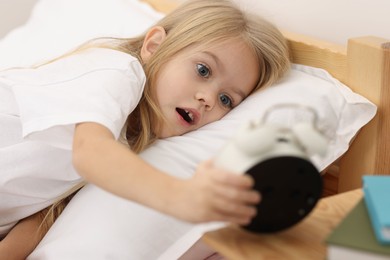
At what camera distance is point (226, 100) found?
1.18m

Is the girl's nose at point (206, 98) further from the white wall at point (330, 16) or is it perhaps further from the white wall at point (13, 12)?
the white wall at point (13, 12)

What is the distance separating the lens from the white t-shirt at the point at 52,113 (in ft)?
3.11

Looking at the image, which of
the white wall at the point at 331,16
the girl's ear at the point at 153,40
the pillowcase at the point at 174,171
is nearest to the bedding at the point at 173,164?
the pillowcase at the point at 174,171

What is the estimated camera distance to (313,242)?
2.26ft

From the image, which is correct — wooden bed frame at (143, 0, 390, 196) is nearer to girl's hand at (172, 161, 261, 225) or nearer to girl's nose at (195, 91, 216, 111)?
girl's nose at (195, 91, 216, 111)

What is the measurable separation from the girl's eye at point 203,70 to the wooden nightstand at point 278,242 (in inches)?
18.1

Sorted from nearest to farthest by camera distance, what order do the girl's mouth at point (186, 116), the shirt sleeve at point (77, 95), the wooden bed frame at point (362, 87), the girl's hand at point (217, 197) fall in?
the girl's hand at point (217, 197)
the shirt sleeve at point (77, 95)
the wooden bed frame at point (362, 87)
the girl's mouth at point (186, 116)

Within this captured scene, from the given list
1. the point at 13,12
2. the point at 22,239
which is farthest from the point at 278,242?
→ the point at 13,12

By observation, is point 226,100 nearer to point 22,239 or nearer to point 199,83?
point 199,83

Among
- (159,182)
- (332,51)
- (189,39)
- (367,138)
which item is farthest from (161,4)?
(159,182)

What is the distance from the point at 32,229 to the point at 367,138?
0.61 m

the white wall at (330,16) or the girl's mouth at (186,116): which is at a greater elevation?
the white wall at (330,16)

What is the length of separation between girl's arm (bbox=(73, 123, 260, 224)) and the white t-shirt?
0.11 meters

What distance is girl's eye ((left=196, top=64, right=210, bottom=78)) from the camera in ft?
3.76
